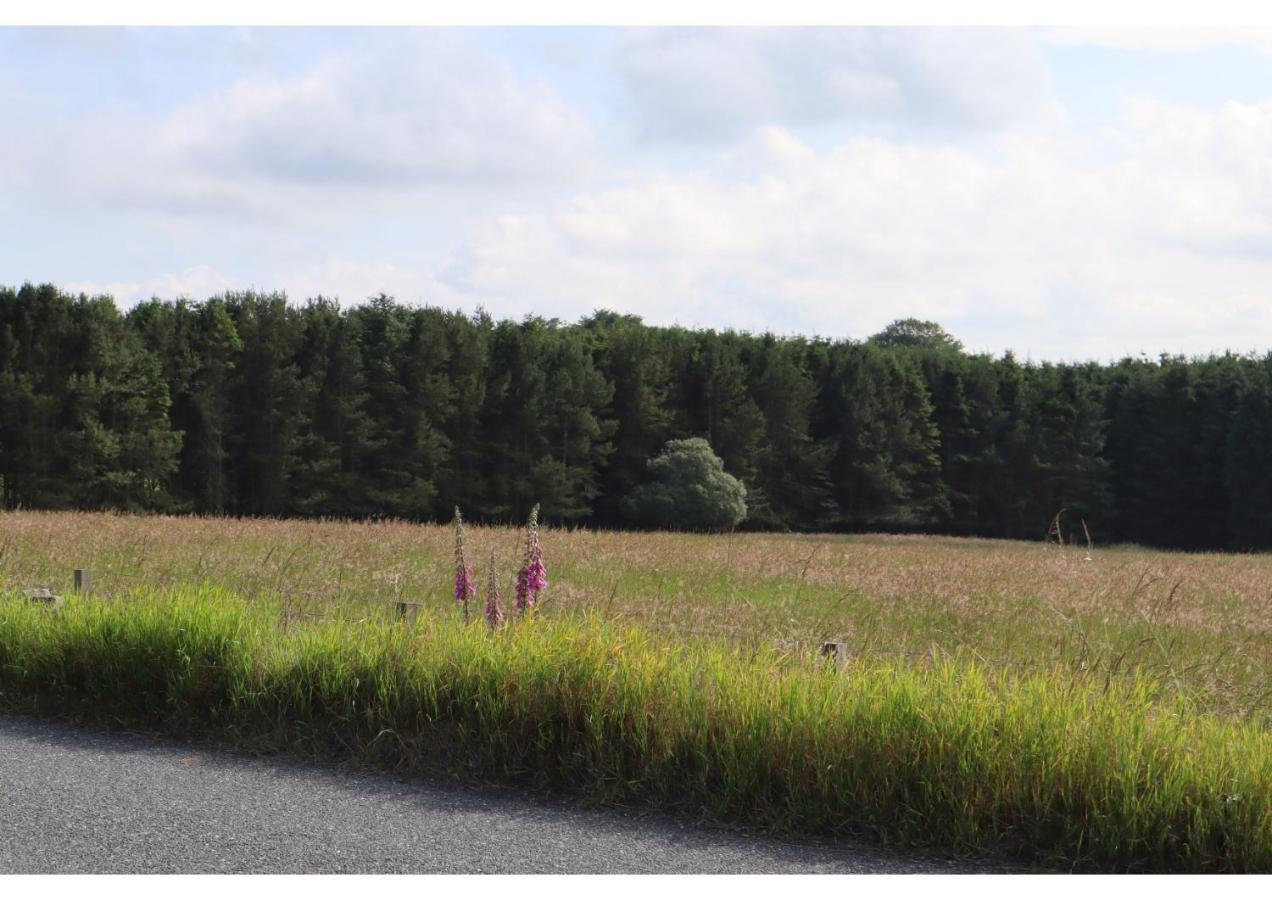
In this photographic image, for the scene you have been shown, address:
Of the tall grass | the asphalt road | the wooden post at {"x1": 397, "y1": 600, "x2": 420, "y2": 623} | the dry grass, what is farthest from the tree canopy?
the asphalt road

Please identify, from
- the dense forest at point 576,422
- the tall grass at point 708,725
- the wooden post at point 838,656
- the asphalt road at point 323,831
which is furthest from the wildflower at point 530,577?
the dense forest at point 576,422

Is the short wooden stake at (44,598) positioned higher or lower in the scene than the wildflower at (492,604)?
Result: lower

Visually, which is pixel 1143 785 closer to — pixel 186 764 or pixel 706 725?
pixel 706 725

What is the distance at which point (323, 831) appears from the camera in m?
5.13

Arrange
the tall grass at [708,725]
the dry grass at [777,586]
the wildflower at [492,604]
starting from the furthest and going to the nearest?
the dry grass at [777,586] → the wildflower at [492,604] → the tall grass at [708,725]

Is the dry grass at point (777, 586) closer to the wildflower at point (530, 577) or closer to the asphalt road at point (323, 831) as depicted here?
the wildflower at point (530, 577)

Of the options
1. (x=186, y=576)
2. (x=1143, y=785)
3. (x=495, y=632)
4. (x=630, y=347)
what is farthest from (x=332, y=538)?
(x=630, y=347)

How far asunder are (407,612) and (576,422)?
28.9 meters

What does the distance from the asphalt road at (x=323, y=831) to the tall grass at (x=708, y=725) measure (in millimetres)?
264

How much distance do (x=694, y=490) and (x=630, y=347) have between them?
6.80 m

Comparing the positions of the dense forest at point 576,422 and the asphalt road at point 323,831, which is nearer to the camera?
the asphalt road at point 323,831

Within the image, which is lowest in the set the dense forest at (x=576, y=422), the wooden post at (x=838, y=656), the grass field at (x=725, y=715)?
the grass field at (x=725, y=715)

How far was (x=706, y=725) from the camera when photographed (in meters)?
5.77

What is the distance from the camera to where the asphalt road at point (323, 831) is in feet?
15.7
